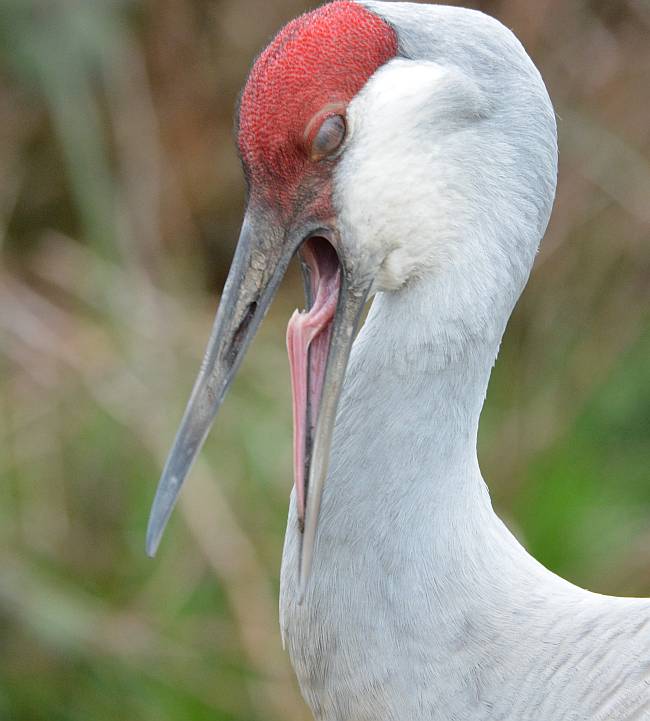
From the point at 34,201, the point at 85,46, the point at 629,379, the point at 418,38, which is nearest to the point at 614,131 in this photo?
the point at 629,379

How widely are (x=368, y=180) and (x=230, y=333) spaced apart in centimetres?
31

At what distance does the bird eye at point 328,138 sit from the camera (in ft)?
5.76

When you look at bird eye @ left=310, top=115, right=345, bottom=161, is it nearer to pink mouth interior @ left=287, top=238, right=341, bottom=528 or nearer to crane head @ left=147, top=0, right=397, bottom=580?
crane head @ left=147, top=0, right=397, bottom=580

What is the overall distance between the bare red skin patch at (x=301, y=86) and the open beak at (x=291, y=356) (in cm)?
7

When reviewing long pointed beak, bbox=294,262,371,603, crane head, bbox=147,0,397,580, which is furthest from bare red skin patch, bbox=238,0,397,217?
long pointed beak, bbox=294,262,371,603

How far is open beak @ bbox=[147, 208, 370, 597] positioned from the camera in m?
1.83

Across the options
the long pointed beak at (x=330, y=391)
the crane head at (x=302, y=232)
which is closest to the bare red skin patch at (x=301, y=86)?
the crane head at (x=302, y=232)

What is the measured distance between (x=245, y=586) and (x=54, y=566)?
0.65 m

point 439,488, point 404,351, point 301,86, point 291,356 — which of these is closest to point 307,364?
point 291,356

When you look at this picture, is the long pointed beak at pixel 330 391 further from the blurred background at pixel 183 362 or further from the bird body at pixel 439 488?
the blurred background at pixel 183 362

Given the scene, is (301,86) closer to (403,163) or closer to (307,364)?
(403,163)

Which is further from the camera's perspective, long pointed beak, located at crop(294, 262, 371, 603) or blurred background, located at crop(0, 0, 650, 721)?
blurred background, located at crop(0, 0, 650, 721)

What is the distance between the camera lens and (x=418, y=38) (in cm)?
182

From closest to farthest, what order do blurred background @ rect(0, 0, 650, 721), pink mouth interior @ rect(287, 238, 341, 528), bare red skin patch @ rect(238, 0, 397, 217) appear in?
bare red skin patch @ rect(238, 0, 397, 217), pink mouth interior @ rect(287, 238, 341, 528), blurred background @ rect(0, 0, 650, 721)
